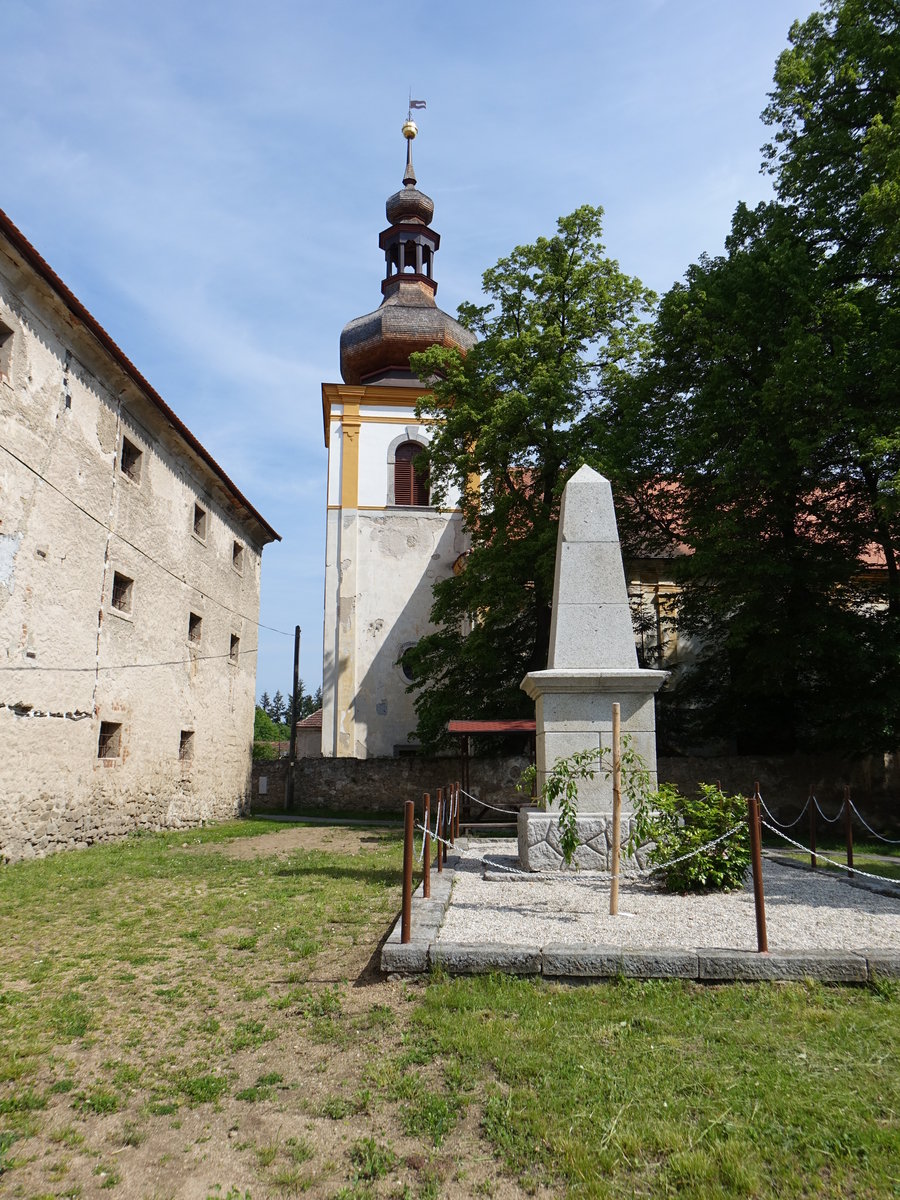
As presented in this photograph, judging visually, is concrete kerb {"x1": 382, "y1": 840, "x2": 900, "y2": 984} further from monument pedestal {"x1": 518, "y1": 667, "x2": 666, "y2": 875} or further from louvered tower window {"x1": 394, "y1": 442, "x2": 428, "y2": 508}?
louvered tower window {"x1": 394, "y1": 442, "x2": 428, "y2": 508}

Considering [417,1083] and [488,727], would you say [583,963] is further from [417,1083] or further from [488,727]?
[488,727]

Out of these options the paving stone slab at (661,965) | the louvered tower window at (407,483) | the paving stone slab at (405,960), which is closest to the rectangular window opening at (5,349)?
the paving stone slab at (405,960)

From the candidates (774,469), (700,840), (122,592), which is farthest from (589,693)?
(122,592)

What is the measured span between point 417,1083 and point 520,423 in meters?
16.3

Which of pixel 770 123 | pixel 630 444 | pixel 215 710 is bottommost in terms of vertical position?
pixel 215 710

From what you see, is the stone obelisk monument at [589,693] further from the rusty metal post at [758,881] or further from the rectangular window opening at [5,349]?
the rectangular window opening at [5,349]

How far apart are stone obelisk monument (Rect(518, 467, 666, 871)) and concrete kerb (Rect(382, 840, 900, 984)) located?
3.22 metres

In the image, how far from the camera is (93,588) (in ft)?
45.5

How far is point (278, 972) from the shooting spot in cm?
539

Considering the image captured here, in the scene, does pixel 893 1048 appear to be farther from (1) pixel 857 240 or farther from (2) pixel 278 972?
(1) pixel 857 240

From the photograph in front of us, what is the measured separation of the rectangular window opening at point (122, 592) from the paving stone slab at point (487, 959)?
11981 millimetres

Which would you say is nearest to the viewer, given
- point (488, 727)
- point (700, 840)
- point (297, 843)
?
point (700, 840)

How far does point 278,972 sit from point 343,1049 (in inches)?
60.2

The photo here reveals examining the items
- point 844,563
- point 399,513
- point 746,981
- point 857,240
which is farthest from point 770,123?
point 746,981
